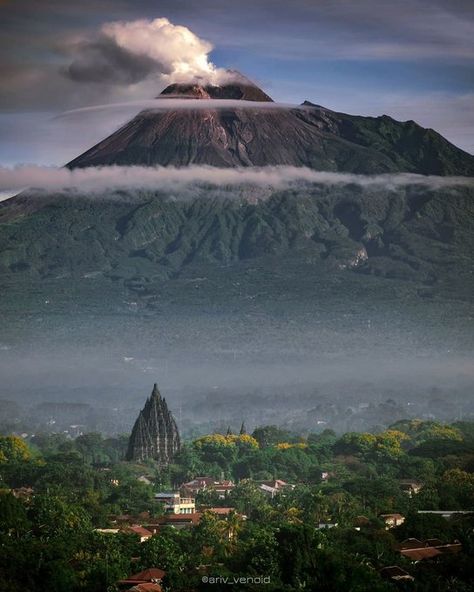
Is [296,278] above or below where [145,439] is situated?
above

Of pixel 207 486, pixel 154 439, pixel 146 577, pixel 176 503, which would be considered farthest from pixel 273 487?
pixel 146 577

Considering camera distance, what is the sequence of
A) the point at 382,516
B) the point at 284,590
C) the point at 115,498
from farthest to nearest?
the point at 115,498 → the point at 382,516 → the point at 284,590

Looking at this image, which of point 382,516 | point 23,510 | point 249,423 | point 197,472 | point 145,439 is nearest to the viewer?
point 23,510

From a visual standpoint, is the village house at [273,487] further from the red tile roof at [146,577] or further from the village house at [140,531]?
the red tile roof at [146,577]

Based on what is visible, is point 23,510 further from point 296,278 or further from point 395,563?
point 296,278

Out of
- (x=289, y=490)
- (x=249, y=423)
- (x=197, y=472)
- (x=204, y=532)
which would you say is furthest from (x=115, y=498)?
(x=249, y=423)

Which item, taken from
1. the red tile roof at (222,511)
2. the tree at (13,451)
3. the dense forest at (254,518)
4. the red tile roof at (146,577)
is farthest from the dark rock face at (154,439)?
the red tile roof at (146,577)

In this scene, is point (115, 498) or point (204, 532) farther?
point (115, 498)
